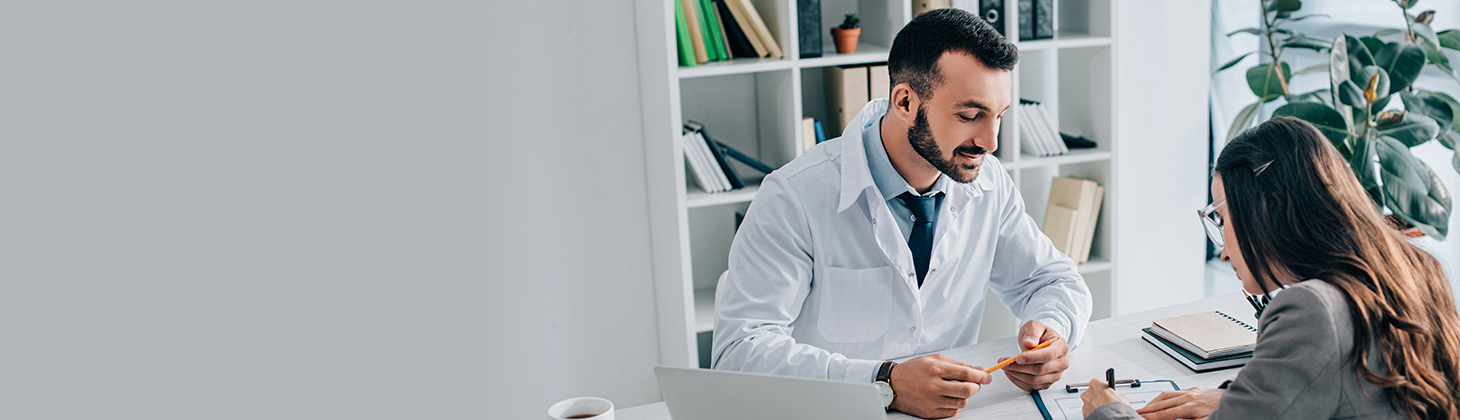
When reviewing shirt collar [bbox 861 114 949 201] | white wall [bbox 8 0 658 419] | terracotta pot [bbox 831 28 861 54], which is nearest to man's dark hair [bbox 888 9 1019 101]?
shirt collar [bbox 861 114 949 201]

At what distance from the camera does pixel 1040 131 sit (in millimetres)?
2725

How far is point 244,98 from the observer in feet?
7.69

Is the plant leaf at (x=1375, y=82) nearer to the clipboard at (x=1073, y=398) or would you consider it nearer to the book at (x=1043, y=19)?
A: the book at (x=1043, y=19)

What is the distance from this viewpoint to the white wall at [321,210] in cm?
214

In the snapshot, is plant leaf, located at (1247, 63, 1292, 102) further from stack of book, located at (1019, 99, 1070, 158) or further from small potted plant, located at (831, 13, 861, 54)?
small potted plant, located at (831, 13, 861, 54)

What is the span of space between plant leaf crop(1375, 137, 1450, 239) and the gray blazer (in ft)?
5.69

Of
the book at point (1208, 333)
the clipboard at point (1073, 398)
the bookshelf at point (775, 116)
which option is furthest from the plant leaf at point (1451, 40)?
the clipboard at point (1073, 398)

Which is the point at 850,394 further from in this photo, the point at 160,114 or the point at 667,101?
the point at 160,114

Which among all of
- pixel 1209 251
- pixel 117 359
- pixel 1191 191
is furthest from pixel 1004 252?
pixel 1209 251

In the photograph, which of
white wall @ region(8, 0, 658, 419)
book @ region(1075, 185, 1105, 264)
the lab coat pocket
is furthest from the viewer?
book @ region(1075, 185, 1105, 264)

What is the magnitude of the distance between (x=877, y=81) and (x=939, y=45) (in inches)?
35.2

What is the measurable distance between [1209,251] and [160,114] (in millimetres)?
4224

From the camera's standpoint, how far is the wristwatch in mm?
1394

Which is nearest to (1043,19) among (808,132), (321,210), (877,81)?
(877,81)
